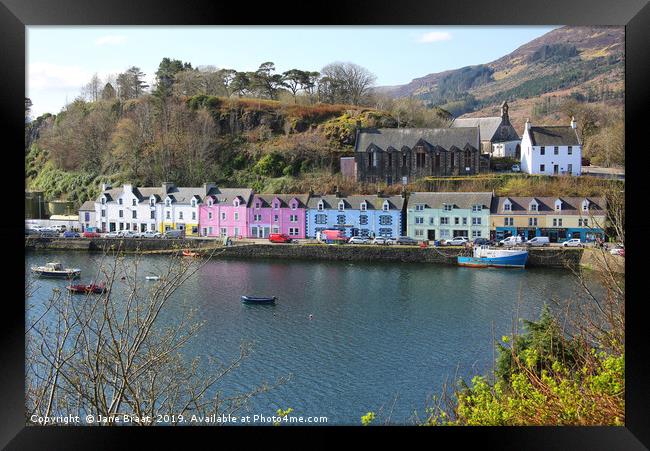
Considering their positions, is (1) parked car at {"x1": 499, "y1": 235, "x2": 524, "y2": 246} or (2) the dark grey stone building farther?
(2) the dark grey stone building

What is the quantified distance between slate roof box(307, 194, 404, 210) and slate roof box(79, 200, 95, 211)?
2.50 m

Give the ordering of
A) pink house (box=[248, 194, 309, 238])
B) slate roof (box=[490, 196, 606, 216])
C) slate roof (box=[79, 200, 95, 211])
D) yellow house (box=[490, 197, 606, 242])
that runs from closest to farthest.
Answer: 1. slate roof (box=[490, 196, 606, 216])
2. yellow house (box=[490, 197, 606, 242])
3. slate roof (box=[79, 200, 95, 211])
4. pink house (box=[248, 194, 309, 238])

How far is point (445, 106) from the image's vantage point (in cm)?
732

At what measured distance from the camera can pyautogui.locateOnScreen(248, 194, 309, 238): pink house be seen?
7727 millimetres

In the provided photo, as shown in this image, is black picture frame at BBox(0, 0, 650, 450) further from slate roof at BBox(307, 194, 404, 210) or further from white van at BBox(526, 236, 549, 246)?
white van at BBox(526, 236, 549, 246)

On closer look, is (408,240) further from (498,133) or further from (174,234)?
(174,234)

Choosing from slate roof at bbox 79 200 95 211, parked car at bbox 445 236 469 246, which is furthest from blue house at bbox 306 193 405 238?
slate roof at bbox 79 200 95 211

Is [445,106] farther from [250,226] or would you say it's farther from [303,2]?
[303,2]

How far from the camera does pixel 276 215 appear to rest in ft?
25.7

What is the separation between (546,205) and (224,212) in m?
3.68

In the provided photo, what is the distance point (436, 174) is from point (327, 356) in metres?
3.51

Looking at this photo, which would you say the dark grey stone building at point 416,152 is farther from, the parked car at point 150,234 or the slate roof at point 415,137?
the parked car at point 150,234

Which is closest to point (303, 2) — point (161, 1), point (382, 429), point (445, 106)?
point (161, 1)

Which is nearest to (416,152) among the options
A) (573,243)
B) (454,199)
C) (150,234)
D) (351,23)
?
(454,199)
